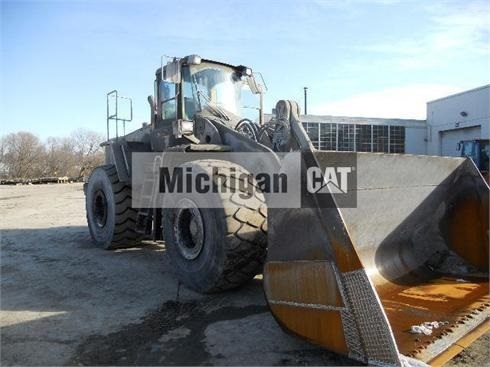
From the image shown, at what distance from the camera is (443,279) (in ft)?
13.8

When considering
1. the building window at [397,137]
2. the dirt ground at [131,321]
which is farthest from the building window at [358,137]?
the dirt ground at [131,321]

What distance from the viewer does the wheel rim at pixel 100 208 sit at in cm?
759

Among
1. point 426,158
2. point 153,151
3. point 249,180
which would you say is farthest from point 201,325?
point 153,151

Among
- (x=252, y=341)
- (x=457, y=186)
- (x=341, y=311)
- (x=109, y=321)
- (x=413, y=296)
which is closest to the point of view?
(x=341, y=311)

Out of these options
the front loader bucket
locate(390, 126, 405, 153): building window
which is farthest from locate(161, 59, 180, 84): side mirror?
locate(390, 126, 405, 153): building window

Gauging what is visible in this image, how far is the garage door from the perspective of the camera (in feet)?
90.2

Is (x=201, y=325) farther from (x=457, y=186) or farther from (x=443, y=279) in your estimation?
(x=457, y=186)

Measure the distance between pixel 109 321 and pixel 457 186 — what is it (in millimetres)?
3613

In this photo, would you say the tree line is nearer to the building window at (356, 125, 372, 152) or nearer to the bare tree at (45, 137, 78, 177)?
the bare tree at (45, 137, 78, 177)

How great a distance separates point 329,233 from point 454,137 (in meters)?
29.2

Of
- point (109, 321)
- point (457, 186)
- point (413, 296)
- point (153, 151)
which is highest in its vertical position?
point (153, 151)

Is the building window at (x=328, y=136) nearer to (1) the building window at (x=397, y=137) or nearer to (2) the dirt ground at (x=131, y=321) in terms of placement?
(1) the building window at (x=397, y=137)

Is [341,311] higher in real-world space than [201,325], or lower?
higher

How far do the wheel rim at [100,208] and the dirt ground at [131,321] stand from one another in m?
1.22
